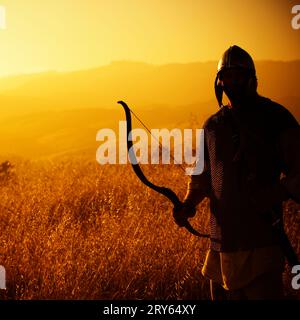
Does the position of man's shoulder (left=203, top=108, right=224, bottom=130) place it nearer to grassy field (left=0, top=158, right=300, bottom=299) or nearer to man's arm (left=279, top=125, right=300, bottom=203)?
man's arm (left=279, top=125, right=300, bottom=203)

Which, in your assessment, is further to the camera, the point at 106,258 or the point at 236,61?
the point at 106,258

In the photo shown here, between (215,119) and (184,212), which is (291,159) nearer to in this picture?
(215,119)

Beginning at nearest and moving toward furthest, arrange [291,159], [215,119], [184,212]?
[291,159] < [215,119] < [184,212]

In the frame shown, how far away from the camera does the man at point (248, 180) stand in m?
2.81

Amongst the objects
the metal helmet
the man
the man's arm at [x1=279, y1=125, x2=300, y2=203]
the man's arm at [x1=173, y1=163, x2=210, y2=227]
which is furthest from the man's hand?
the metal helmet

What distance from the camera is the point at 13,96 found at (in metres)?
35.0

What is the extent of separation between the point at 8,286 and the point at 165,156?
5.11 meters

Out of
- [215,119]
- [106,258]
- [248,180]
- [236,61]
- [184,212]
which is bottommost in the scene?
[106,258]

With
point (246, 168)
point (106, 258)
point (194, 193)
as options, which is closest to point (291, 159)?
point (246, 168)

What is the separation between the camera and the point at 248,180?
9.36 feet

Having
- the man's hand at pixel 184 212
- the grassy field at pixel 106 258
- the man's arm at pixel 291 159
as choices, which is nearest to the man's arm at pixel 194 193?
the man's hand at pixel 184 212

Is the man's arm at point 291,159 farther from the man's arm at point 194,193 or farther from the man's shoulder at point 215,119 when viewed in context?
the man's arm at point 194,193

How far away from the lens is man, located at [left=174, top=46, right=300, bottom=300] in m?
2.81
